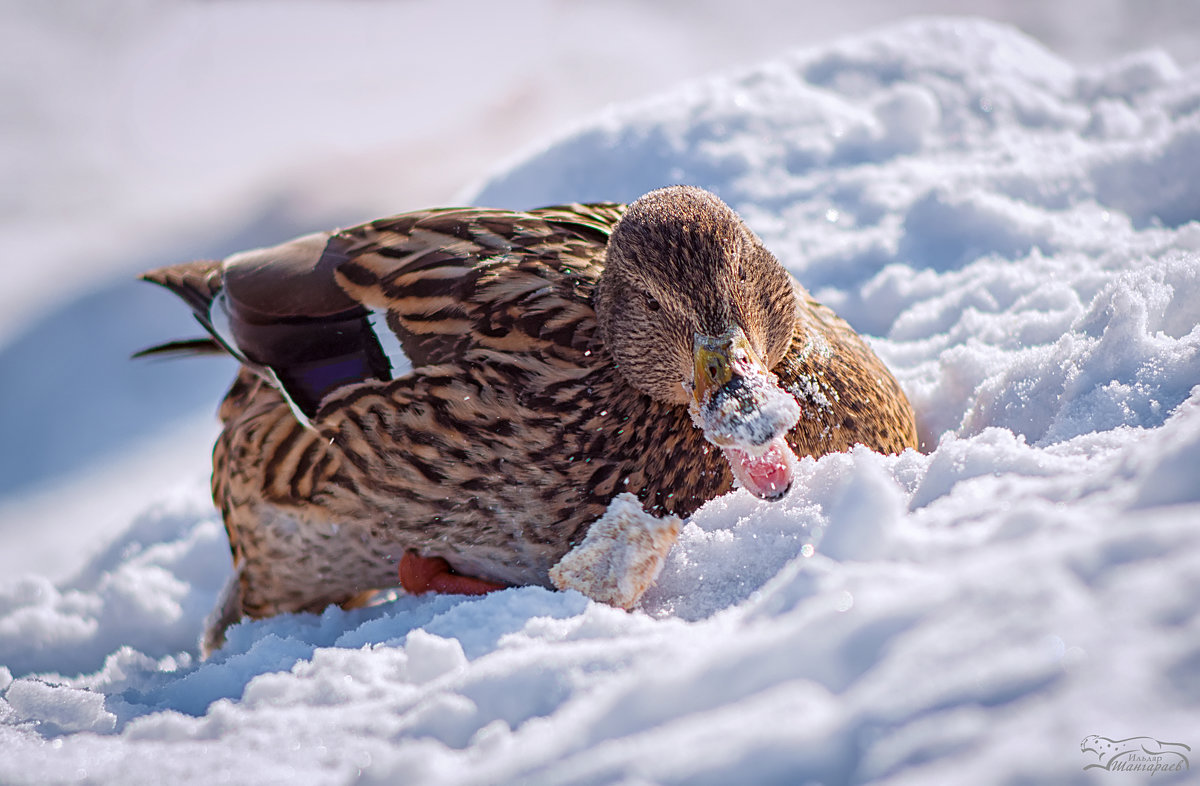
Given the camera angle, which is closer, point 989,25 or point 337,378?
point 337,378

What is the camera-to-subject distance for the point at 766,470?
1.85 meters

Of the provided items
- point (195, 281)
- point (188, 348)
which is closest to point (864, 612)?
point (195, 281)

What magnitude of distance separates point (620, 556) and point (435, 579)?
2.28 feet

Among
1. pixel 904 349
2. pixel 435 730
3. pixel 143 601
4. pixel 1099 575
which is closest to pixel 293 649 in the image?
pixel 435 730

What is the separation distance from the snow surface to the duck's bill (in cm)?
15

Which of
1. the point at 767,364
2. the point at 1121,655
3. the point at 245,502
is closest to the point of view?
the point at 1121,655

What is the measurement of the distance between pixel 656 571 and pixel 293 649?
0.89 metres

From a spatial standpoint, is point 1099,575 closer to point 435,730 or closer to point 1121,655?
point 1121,655

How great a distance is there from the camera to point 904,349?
3090mm

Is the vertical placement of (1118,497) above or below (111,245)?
below

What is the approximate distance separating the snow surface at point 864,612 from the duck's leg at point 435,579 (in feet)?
0.27

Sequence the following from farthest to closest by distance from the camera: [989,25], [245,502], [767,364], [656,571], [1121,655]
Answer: [989,25]
[245,502]
[767,364]
[656,571]
[1121,655]

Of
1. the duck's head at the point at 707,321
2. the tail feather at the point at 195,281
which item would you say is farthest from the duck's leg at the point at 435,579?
the tail feather at the point at 195,281

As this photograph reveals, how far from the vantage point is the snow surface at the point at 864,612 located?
1.11m
